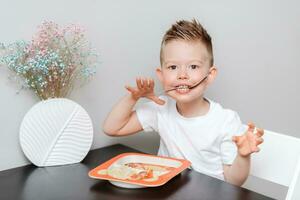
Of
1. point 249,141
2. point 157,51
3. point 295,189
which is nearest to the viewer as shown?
point 295,189

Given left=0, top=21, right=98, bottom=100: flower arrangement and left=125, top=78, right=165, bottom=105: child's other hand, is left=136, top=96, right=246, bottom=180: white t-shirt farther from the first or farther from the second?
left=0, top=21, right=98, bottom=100: flower arrangement

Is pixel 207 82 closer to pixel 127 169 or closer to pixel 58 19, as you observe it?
pixel 127 169

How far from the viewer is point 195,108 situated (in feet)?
3.59

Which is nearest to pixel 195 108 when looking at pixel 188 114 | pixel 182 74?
pixel 188 114

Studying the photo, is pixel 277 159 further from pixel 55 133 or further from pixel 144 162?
pixel 55 133

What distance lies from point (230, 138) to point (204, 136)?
0.22ft

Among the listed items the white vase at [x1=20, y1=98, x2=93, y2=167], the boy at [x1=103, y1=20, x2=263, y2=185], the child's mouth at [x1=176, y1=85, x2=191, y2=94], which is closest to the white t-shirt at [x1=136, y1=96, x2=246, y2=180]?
the boy at [x1=103, y1=20, x2=263, y2=185]

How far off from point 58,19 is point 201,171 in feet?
1.76

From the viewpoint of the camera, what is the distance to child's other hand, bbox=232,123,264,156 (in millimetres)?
876

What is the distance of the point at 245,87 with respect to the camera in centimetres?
149

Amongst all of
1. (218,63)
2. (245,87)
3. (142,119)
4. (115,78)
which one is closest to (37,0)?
(115,78)

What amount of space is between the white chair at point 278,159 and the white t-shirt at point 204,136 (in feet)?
0.27

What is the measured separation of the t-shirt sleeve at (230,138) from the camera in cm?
103

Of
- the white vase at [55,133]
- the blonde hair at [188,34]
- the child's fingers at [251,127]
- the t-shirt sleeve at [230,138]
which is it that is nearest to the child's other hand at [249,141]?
the child's fingers at [251,127]
